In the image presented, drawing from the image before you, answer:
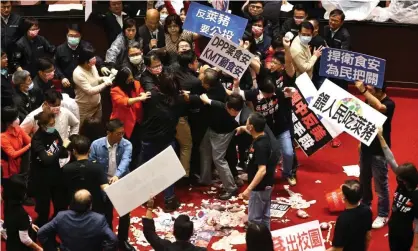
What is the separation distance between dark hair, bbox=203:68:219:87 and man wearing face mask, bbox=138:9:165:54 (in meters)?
1.71

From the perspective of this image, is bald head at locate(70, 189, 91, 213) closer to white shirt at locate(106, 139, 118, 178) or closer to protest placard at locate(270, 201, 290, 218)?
white shirt at locate(106, 139, 118, 178)

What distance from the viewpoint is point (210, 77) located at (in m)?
7.16

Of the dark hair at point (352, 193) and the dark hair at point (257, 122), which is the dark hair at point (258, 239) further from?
the dark hair at point (257, 122)

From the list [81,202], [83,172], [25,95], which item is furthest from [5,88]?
[81,202]

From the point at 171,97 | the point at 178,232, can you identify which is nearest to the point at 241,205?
the point at 171,97

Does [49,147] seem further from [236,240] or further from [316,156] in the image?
[316,156]

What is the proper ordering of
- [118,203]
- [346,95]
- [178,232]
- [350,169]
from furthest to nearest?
[350,169], [346,95], [118,203], [178,232]

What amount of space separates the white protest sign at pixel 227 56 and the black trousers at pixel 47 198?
6.86ft

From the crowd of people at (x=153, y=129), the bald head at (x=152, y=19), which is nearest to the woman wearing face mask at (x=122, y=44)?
the crowd of people at (x=153, y=129)

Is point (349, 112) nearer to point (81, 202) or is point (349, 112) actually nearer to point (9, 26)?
point (81, 202)

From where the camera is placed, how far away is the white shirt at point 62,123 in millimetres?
6762

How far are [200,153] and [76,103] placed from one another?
4.89 ft

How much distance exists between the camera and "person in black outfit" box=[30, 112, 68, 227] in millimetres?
6125

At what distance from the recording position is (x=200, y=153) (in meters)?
7.79
